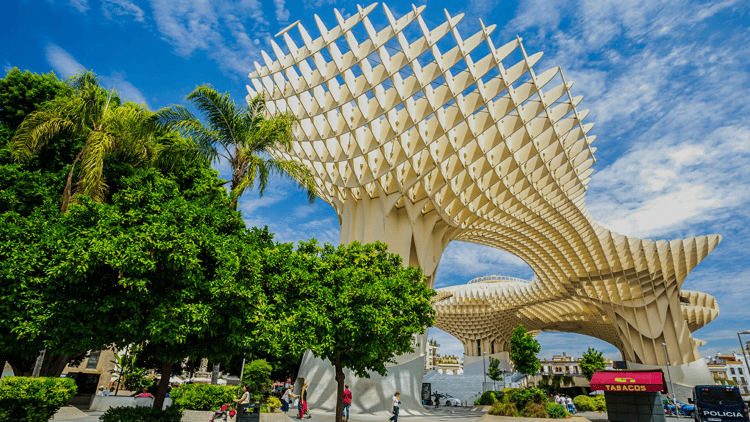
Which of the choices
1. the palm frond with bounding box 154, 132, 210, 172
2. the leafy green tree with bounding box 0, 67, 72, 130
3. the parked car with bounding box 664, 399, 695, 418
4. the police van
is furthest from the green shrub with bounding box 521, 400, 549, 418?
the leafy green tree with bounding box 0, 67, 72, 130

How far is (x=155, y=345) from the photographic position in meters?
10.8

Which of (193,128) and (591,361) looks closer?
(193,128)

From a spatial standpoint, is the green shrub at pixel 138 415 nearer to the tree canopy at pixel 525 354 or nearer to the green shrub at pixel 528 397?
the green shrub at pixel 528 397

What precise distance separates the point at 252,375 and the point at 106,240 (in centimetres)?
2116

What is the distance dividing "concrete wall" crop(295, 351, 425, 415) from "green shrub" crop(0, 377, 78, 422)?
555 inches

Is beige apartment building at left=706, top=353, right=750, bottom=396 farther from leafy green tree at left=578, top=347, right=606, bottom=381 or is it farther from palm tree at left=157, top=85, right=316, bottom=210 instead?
palm tree at left=157, top=85, right=316, bottom=210

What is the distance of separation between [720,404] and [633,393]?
3710 mm

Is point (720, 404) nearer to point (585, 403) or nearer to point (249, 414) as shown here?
point (585, 403)

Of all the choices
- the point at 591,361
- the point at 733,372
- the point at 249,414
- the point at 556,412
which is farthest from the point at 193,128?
the point at 733,372

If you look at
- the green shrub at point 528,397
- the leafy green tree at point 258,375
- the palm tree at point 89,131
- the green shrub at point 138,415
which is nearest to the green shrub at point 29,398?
the green shrub at point 138,415

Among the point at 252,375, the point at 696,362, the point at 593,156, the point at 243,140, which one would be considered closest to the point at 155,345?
the point at 243,140

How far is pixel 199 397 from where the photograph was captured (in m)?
19.3

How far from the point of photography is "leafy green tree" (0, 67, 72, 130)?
17.6 metres

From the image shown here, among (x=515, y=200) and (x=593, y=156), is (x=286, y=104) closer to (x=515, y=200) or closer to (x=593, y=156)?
(x=515, y=200)
